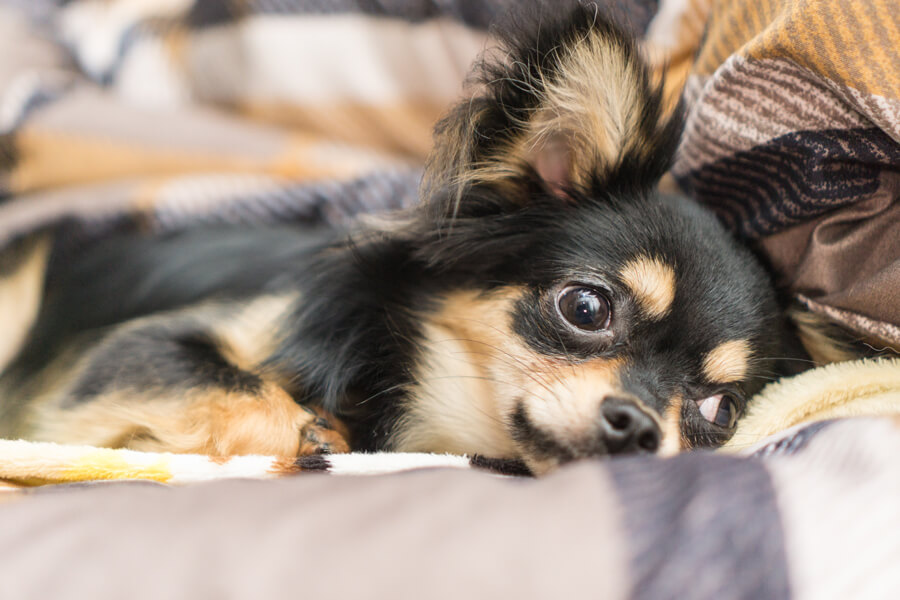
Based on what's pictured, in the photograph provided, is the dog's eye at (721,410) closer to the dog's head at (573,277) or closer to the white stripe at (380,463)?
the dog's head at (573,277)

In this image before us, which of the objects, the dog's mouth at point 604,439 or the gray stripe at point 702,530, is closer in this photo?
the gray stripe at point 702,530

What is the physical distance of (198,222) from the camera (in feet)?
7.18

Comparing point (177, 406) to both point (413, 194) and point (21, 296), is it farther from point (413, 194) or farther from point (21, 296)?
point (413, 194)

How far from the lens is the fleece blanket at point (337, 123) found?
4.24ft

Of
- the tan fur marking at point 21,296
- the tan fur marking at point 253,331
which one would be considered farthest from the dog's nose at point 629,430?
the tan fur marking at point 21,296

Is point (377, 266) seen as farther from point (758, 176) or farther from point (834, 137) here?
point (834, 137)

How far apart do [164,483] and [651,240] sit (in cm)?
111

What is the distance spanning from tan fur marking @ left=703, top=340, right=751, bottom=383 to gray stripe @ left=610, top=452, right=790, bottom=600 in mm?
587

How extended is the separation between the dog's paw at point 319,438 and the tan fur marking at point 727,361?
86 cm

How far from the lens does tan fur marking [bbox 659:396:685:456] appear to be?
4.01 feet

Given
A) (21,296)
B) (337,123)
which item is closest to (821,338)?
(337,123)

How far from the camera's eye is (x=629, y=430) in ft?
3.84

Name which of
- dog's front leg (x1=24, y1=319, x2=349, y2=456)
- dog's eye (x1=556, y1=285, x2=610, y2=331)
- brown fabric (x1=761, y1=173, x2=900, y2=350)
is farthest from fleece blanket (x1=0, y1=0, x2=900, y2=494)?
dog's front leg (x1=24, y1=319, x2=349, y2=456)

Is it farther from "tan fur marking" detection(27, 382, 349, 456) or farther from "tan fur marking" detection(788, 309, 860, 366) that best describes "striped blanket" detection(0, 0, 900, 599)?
"tan fur marking" detection(27, 382, 349, 456)
